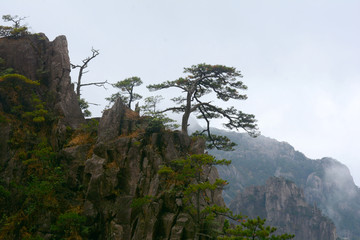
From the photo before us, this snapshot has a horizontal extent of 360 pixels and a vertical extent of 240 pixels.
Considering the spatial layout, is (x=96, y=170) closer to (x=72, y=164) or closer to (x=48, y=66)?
(x=72, y=164)

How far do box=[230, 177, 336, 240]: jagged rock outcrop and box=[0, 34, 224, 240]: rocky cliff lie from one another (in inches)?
4008

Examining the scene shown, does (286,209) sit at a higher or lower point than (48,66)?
lower

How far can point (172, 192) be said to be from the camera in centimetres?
1445

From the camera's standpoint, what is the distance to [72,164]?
16.5 meters

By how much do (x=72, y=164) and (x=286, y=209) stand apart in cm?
11563

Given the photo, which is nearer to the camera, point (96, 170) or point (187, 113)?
point (96, 170)

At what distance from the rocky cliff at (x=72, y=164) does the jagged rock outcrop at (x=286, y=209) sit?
334 feet

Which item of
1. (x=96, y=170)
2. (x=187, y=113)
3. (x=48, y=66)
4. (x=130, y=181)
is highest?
(x=48, y=66)

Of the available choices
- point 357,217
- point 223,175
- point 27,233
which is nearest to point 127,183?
point 27,233

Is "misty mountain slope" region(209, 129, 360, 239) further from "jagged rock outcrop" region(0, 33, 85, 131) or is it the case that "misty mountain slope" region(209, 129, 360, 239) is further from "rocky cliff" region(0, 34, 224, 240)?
"rocky cliff" region(0, 34, 224, 240)

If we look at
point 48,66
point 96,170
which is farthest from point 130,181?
point 48,66

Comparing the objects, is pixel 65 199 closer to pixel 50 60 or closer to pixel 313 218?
pixel 50 60

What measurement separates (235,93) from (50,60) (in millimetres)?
14944

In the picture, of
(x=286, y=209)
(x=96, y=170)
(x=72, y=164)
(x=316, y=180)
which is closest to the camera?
(x=96, y=170)
